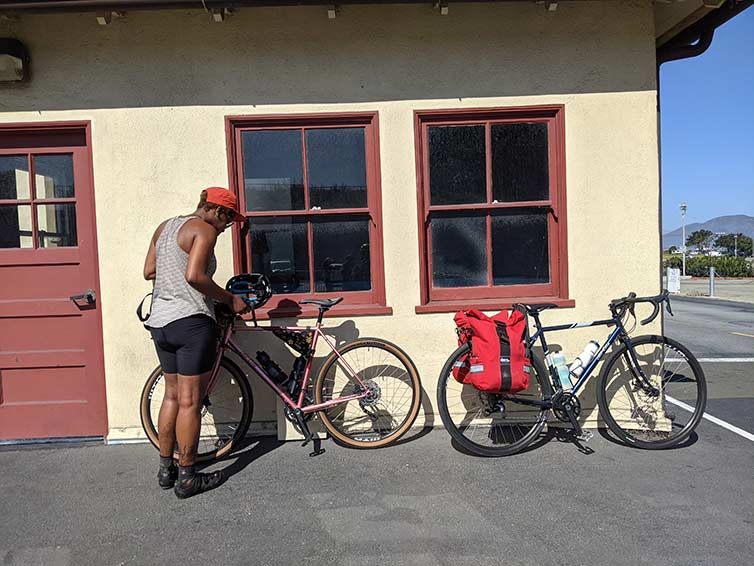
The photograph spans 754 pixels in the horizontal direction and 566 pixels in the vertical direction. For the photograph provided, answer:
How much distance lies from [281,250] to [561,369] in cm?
234

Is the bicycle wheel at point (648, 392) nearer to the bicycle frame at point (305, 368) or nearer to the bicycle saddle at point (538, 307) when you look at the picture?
the bicycle saddle at point (538, 307)

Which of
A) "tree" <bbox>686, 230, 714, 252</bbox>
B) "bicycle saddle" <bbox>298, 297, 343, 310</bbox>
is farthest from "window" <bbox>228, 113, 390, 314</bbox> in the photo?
"tree" <bbox>686, 230, 714, 252</bbox>

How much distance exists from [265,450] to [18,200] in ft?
9.03

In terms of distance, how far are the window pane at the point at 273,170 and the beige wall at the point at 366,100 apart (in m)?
0.20

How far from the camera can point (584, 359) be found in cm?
396

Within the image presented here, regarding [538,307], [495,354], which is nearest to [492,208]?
[538,307]

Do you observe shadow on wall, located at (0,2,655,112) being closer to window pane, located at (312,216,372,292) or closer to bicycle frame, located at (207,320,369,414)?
window pane, located at (312,216,372,292)

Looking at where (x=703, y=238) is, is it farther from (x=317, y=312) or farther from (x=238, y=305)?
(x=238, y=305)

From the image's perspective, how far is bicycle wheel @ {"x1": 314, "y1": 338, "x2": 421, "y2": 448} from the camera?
3.99m

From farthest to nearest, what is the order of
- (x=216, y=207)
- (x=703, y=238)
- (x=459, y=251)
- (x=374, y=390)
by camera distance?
(x=703, y=238) → (x=459, y=251) → (x=374, y=390) → (x=216, y=207)

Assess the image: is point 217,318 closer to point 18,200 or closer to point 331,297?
point 331,297

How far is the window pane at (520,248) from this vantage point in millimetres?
4332

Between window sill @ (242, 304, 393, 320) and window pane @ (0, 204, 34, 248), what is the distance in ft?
6.34

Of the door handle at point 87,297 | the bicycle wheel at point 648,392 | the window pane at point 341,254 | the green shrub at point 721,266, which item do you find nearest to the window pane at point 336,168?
the window pane at point 341,254
